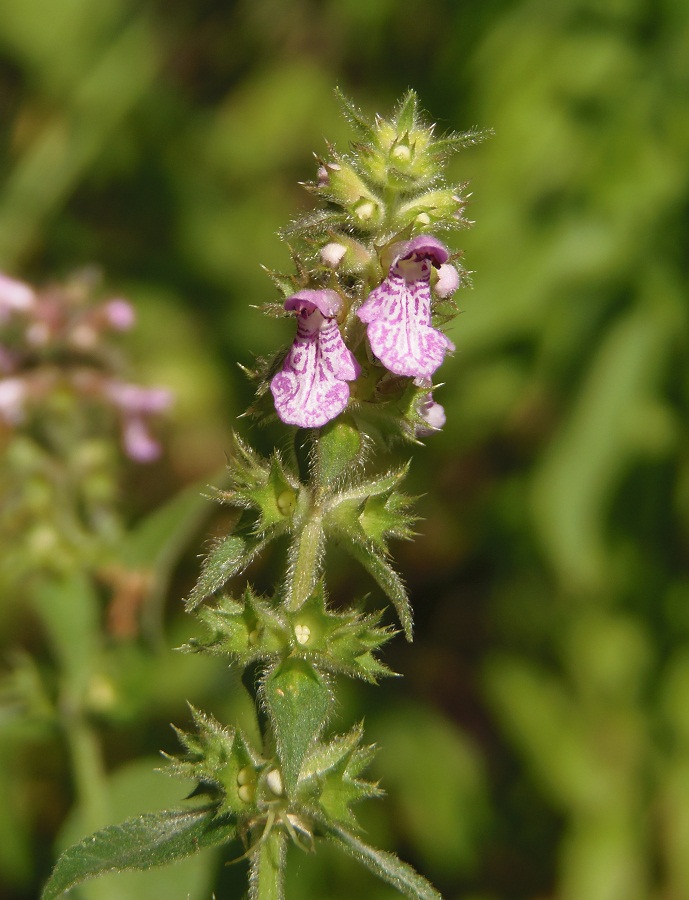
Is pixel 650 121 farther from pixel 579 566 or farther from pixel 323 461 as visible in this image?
pixel 323 461

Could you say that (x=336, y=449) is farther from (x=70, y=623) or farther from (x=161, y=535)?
(x=70, y=623)

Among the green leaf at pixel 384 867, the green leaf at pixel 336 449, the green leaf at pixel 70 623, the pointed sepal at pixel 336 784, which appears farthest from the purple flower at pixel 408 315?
the green leaf at pixel 70 623

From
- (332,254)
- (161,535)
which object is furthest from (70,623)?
(332,254)

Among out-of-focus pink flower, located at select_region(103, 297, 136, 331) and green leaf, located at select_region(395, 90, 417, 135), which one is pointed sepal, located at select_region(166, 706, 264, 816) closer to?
green leaf, located at select_region(395, 90, 417, 135)

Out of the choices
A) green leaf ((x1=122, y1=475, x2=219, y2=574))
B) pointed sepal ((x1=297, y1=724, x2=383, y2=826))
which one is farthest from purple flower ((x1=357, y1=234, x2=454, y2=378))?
green leaf ((x1=122, y1=475, x2=219, y2=574))

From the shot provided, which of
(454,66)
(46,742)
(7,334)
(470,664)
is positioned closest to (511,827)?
(470,664)

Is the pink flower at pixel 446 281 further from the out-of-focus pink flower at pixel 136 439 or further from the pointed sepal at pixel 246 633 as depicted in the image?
the out-of-focus pink flower at pixel 136 439
